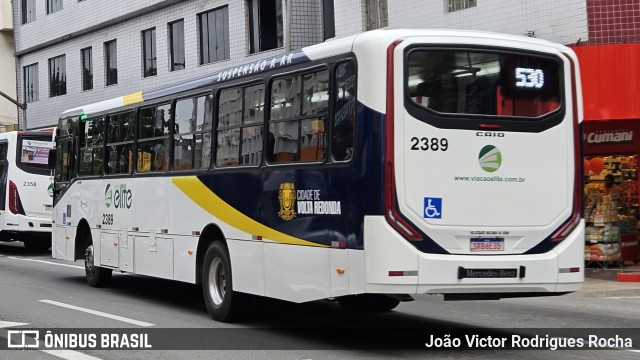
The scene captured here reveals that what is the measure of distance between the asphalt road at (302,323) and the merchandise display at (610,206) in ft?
7.42

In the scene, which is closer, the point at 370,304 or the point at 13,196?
the point at 370,304

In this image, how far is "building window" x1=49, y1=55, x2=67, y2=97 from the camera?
39.2 meters

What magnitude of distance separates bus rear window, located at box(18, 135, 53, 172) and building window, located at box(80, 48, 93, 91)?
12.6m

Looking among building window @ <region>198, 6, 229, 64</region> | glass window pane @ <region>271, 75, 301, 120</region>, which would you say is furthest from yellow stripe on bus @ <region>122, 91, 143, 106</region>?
building window @ <region>198, 6, 229, 64</region>

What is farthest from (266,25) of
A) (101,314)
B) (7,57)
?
(7,57)

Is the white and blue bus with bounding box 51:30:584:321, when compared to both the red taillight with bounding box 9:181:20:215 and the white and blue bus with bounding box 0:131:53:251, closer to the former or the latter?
the white and blue bus with bounding box 0:131:53:251

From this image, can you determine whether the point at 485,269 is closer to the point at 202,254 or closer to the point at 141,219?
the point at 202,254

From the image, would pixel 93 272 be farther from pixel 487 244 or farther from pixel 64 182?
pixel 487 244

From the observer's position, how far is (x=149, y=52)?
108 feet

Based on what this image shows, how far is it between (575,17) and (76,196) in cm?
1013

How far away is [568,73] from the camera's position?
986 cm

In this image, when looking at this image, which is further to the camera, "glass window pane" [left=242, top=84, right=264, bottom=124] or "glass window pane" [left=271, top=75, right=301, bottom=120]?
"glass window pane" [left=242, top=84, right=264, bottom=124]

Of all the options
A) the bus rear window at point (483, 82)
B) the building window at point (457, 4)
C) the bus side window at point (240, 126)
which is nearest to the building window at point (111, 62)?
the building window at point (457, 4)

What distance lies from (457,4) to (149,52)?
15.0 meters
